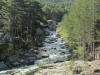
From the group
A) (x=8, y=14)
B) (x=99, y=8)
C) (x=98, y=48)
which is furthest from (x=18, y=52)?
(x=99, y=8)

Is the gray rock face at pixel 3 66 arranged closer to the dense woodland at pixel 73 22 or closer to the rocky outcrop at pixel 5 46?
the rocky outcrop at pixel 5 46

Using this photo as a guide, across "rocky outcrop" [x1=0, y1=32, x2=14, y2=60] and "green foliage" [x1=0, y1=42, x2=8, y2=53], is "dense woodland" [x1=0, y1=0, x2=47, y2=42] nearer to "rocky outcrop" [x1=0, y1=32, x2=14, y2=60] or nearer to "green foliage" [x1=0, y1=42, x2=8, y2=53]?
"rocky outcrop" [x1=0, y1=32, x2=14, y2=60]

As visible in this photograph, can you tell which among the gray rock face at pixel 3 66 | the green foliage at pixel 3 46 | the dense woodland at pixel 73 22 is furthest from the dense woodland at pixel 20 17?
the gray rock face at pixel 3 66

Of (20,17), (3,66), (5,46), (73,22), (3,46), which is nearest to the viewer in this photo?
(3,66)

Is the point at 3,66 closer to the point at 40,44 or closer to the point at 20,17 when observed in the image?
the point at 20,17

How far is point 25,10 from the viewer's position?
5362cm

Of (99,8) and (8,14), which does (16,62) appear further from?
(99,8)

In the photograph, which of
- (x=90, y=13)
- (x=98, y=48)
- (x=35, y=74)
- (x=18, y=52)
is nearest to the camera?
(x=35, y=74)

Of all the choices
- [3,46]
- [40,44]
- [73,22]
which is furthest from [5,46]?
[40,44]

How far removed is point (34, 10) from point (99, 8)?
1048 inches

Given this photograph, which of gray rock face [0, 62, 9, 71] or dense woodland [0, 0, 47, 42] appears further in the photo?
dense woodland [0, 0, 47, 42]

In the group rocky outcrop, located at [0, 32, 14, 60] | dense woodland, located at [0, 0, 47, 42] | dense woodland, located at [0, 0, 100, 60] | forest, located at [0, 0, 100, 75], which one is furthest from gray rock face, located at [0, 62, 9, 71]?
dense woodland, located at [0, 0, 47, 42]

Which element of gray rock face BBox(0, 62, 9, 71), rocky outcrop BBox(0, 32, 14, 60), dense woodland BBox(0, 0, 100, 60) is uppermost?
dense woodland BBox(0, 0, 100, 60)

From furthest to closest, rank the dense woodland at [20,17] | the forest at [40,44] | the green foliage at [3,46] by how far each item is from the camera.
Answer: the dense woodland at [20,17] < the green foliage at [3,46] < the forest at [40,44]
